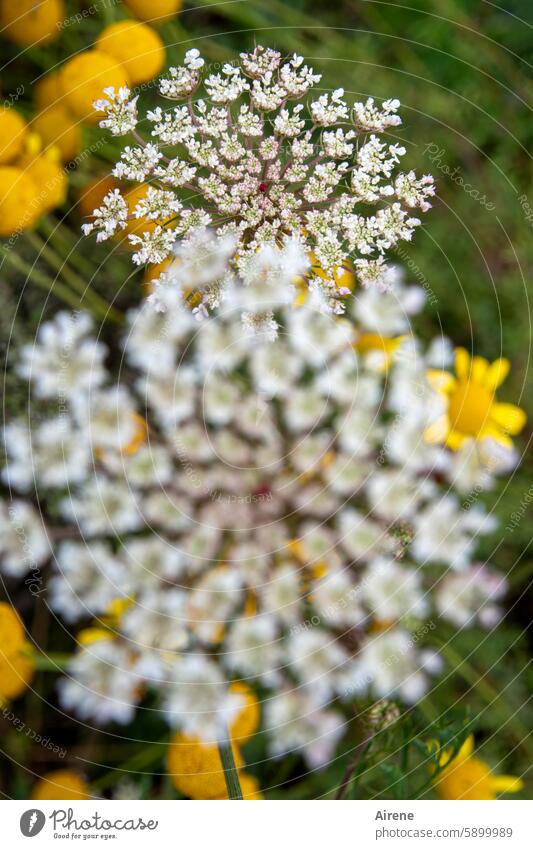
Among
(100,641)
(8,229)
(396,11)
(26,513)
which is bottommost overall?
(100,641)

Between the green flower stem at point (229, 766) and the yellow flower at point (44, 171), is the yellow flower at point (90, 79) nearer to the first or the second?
the yellow flower at point (44, 171)

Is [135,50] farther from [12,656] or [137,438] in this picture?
[12,656]

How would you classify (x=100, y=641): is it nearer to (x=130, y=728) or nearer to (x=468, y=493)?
(x=130, y=728)

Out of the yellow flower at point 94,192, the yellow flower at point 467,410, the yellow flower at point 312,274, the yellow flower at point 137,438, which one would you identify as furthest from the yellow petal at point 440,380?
the yellow flower at point 94,192

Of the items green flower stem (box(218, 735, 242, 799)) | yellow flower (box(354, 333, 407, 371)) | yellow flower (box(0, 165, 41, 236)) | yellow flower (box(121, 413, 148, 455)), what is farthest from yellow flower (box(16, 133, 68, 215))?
green flower stem (box(218, 735, 242, 799))

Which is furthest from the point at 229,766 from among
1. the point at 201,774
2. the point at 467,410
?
the point at 467,410
